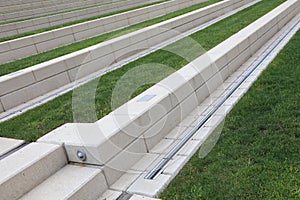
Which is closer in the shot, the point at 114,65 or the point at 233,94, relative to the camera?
the point at 233,94

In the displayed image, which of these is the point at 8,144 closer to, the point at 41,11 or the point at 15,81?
the point at 15,81

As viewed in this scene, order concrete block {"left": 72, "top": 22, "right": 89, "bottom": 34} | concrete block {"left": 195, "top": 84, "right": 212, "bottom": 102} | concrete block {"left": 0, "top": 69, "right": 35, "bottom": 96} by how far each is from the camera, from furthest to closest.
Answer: concrete block {"left": 72, "top": 22, "right": 89, "bottom": 34} → concrete block {"left": 0, "top": 69, "right": 35, "bottom": 96} → concrete block {"left": 195, "top": 84, "right": 212, "bottom": 102}

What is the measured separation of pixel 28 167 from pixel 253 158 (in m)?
2.53

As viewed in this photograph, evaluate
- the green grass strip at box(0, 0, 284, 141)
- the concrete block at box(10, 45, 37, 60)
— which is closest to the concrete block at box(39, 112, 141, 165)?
the green grass strip at box(0, 0, 284, 141)

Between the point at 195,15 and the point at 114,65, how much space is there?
646cm

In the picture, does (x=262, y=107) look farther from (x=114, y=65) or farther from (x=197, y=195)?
(x=114, y=65)

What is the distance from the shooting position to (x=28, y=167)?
12.1 feet

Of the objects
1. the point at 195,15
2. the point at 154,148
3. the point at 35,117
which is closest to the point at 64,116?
the point at 35,117

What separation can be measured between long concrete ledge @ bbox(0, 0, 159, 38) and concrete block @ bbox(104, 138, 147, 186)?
11470 mm

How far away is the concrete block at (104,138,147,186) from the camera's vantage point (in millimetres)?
3984

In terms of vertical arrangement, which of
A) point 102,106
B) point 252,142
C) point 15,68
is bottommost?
point 252,142

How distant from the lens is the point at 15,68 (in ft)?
30.9

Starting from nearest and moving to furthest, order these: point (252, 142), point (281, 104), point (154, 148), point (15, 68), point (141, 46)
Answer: point (252, 142)
point (154, 148)
point (281, 104)
point (15, 68)
point (141, 46)

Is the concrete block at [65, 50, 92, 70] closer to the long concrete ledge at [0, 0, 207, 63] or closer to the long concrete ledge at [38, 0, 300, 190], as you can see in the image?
the long concrete ledge at [0, 0, 207, 63]
